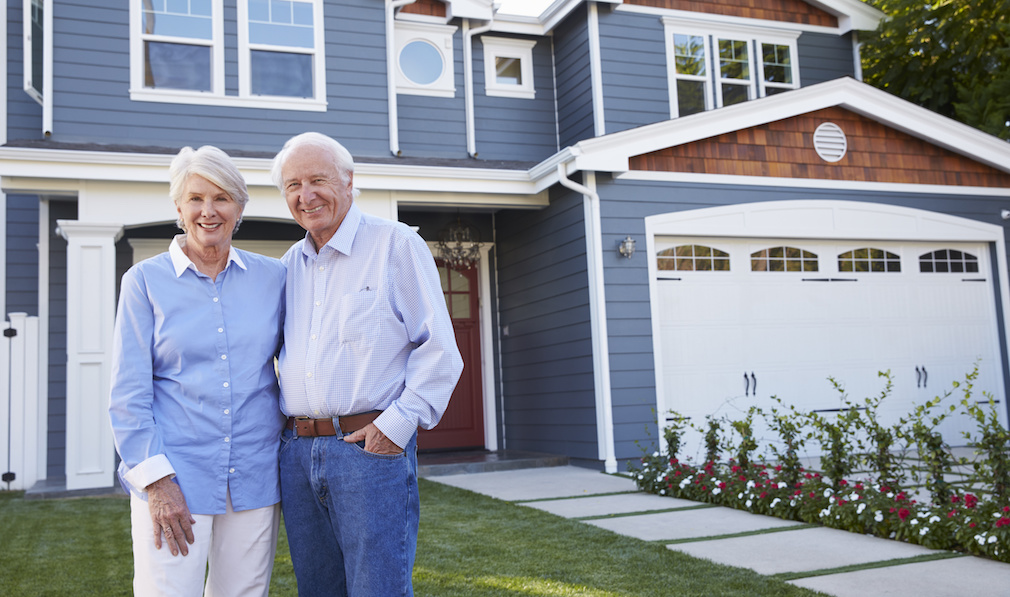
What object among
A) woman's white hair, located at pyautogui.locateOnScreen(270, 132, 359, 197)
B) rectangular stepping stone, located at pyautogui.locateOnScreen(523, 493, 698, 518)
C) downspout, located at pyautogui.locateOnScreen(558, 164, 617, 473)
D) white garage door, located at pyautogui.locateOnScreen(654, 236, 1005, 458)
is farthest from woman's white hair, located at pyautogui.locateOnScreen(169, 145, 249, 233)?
white garage door, located at pyautogui.locateOnScreen(654, 236, 1005, 458)

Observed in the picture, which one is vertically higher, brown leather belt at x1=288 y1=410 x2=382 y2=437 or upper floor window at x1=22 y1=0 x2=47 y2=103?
upper floor window at x1=22 y1=0 x2=47 y2=103

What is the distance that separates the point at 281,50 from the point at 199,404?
7.33m

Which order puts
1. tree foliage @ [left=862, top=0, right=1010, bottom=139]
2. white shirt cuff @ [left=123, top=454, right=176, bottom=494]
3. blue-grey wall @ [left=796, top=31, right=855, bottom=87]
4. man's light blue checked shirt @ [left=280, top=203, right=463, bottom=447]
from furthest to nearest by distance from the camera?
tree foliage @ [left=862, top=0, right=1010, bottom=139]
blue-grey wall @ [left=796, top=31, right=855, bottom=87]
man's light blue checked shirt @ [left=280, top=203, right=463, bottom=447]
white shirt cuff @ [left=123, top=454, right=176, bottom=494]

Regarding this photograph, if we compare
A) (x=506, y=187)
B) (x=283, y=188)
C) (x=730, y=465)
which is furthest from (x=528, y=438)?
(x=283, y=188)

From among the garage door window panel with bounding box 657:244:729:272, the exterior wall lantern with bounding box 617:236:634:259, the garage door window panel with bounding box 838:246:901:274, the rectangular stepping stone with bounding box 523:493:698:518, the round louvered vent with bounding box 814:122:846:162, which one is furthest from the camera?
the garage door window panel with bounding box 838:246:901:274

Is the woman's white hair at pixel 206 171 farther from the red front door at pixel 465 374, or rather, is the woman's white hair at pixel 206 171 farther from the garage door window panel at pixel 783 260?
the red front door at pixel 465 374

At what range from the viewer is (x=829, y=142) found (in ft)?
27.6

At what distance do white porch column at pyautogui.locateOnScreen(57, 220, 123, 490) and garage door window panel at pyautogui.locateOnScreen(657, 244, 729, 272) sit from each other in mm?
4898

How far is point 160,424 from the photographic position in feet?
6.31

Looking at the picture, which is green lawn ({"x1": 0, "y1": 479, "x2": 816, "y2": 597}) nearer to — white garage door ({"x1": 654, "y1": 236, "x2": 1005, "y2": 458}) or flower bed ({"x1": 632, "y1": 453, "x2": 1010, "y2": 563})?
flower bed ({"x1": 632, "y1": 453, "x2": 1010, "y2": 563})

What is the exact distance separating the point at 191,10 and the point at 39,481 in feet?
15.6

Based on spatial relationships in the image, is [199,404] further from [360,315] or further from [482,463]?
[482,463]

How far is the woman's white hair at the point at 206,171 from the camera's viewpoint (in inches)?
78.2

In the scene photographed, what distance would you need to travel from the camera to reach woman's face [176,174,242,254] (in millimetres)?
1995
